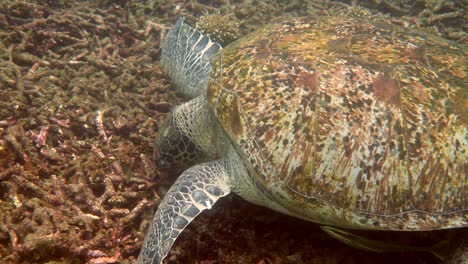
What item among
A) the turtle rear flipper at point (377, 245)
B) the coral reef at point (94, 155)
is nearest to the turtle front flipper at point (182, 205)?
the coral reef at point (94, 155)

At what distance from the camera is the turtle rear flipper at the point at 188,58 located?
3.03 meters

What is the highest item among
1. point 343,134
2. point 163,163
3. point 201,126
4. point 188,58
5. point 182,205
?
point 343,134

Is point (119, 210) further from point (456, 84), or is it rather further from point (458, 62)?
point (458, 62)

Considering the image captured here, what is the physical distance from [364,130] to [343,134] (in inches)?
5.2

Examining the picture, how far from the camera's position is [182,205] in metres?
2.11

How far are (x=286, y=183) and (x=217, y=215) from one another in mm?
711

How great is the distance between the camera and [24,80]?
2.87m

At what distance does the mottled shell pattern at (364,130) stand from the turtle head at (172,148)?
2.08ft

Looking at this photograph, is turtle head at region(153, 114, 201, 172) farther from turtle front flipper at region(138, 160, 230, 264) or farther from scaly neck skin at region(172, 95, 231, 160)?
turtle front flipper at region(138, 160, 230, 264)

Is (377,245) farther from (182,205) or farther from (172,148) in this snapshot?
(172,148)

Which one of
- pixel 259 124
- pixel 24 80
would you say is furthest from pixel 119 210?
pixel 24 80

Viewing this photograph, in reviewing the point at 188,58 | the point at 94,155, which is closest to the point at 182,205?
the point at 94,155

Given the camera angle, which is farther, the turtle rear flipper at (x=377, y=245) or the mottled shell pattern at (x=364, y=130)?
the turtle rear flipper at (x=377, y=245)

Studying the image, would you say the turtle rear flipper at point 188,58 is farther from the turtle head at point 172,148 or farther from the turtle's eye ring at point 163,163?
the turtle's eye ring at point 163,163
